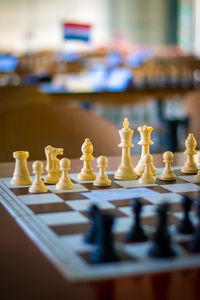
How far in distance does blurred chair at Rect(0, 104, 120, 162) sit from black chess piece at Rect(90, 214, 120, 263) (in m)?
1.16

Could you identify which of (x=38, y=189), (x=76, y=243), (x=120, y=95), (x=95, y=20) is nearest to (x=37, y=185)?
(x=38, y=189)

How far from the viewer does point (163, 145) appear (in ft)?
16.7

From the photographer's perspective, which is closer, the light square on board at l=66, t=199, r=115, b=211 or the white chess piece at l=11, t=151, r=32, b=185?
the light square on board at l=66, t=199, r=115, b=211

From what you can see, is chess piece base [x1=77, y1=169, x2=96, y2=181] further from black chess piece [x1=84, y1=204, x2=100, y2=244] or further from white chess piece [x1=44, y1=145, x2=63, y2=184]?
black chess piece [x1=84, y1=204, x2=100, y2=244]

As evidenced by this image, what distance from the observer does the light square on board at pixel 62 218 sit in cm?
86

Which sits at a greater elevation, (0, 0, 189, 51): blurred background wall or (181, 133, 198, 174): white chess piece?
(0, 0, 189, 51): blurred background wall

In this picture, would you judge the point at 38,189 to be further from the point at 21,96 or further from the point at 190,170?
the point at 21,96

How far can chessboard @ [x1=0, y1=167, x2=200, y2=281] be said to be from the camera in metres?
0.68

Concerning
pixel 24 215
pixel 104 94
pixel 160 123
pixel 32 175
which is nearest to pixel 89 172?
pixel 32 175

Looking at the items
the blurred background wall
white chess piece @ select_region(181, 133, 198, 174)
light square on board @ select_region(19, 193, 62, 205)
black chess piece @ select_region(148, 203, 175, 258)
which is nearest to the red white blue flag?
white chess piece @ select_region(181, 133, 198, 174)

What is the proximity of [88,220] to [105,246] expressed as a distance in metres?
0.18

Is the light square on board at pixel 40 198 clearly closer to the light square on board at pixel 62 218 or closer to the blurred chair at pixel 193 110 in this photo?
the light square on board at pixel 62 218

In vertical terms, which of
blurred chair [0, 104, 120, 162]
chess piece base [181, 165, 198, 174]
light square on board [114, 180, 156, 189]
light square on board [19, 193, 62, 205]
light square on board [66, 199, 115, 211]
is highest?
blurred chair [0, 104, 120, 162]

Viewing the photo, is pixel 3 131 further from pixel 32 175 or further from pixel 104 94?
pixel 104 94
